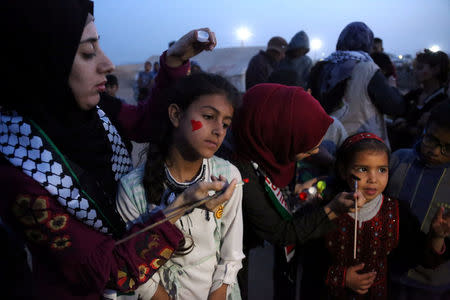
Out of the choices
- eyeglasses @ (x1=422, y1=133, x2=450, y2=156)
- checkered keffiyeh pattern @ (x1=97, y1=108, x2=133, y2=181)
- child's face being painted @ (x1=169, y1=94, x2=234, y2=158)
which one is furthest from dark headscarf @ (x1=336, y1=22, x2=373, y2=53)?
checkered keffiyeh pattern @ (x1=97, y1=108, x2=133, y2=181)

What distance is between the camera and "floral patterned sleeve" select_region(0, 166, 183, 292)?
107 cm

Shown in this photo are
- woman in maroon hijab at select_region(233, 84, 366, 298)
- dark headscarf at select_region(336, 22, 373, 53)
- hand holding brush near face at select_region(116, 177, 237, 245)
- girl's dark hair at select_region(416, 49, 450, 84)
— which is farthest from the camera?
girl's dark hair at select_region(416, 49, 450, 84)

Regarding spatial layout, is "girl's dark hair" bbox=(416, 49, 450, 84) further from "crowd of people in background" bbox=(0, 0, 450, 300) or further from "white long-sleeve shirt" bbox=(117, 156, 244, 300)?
"white long-sleeve shirt" bbox=(117, 156, 244, 300)

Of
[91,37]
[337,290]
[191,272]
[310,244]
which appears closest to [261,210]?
[191,272]

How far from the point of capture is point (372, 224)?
1.83 metres

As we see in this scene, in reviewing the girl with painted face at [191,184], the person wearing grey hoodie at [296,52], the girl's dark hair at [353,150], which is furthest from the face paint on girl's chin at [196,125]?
the person wearing grey hoodie at [296,52]

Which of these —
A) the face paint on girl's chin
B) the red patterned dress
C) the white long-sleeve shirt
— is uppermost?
the face paint on girl's chin

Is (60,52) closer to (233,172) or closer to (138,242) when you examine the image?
(138,242)

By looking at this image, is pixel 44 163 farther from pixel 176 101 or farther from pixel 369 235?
pixel 369 235

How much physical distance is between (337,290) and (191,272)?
981mm

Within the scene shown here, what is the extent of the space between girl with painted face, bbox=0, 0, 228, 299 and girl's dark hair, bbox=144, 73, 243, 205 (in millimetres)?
227

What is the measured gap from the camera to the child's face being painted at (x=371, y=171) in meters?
1.77

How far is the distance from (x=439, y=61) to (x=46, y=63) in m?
4.07

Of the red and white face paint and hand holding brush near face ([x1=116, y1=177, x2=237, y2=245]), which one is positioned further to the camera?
the red and white face paint
